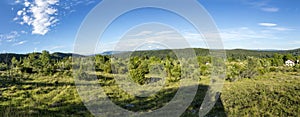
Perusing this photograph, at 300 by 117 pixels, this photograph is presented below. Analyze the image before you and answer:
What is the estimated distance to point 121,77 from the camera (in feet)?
58.2

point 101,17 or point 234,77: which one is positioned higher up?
point 101,17

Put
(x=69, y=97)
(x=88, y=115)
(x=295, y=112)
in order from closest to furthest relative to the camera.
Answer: (x=88, y=115) < (x=295, y=112) < (x=69, y=97)

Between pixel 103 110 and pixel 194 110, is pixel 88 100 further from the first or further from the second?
pixel 194 110

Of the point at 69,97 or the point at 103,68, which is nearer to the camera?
the point at 69,97

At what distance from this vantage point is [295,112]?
789 cm

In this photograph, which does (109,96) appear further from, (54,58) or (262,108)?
(54,58)

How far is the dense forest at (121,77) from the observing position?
8422 millimetres

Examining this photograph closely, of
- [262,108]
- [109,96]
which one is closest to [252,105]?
[262,108]

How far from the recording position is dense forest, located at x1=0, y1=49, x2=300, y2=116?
8.42 meters

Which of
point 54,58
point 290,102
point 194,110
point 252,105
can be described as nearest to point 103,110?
point 194,110

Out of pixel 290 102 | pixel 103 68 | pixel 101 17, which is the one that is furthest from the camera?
pixel 103 68

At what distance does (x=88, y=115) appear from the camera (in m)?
7.37

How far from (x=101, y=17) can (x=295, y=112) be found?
6.20m

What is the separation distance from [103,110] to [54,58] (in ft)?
75.0
